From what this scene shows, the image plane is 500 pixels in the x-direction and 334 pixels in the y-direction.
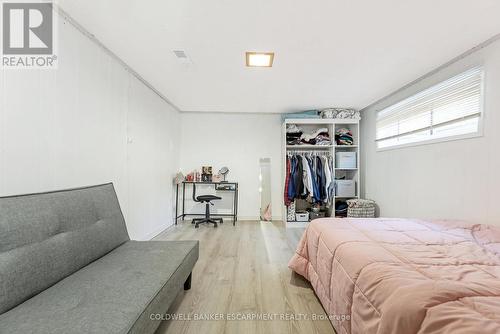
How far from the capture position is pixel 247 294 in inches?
70.5

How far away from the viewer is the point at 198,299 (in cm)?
172

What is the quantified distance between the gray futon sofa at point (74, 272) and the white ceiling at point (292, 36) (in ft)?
4.62

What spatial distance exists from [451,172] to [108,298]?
308cm

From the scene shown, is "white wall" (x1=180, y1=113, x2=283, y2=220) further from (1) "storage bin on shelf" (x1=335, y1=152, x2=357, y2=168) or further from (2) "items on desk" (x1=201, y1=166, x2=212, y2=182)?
(1) "storage bin on shelf" (x1=335, y1=152, x2=357, y2=168)

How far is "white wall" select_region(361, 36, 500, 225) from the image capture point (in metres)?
1.83

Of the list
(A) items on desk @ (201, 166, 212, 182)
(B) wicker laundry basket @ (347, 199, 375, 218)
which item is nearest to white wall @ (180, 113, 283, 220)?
(A) items on desk @ (201, 166, 212, 182)

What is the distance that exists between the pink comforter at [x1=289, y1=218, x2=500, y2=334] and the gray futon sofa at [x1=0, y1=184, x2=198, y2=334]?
1.03 metres

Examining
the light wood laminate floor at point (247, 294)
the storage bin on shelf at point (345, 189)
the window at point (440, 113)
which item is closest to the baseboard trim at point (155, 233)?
the light wood laminate floor at point (247, 294)

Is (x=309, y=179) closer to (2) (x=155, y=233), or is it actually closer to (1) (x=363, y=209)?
(1) (x=363, y=209)

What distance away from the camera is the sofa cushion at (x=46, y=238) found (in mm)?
962

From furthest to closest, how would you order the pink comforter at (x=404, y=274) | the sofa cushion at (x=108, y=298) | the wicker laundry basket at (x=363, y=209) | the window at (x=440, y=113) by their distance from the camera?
1. the wicker laundry basket at (x=363, y=209)
2. the window at (x=440, y=113)
3. the sofa cushion at (x=108, y=298)
4. the pink comforter at (x=404, y=274)

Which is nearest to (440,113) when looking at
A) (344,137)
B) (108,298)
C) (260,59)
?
(344,137)

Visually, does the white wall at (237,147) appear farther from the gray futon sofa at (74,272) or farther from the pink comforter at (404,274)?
the gray futon sofa at (74,272)

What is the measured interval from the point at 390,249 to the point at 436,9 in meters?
1.72
